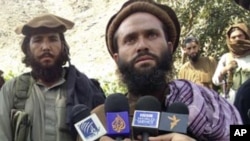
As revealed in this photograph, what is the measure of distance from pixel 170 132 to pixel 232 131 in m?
0.35

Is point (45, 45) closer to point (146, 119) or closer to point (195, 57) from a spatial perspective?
point (146, 119)

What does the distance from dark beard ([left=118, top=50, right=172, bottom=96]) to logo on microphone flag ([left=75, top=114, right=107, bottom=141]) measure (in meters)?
0.38

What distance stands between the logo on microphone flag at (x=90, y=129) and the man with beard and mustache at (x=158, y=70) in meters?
0.28

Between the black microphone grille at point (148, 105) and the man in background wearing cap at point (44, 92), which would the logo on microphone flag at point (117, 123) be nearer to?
the black microphone grille at point (148, 105)

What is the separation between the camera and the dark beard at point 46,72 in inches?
149

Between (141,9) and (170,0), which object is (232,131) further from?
(170,0)

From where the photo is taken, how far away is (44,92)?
3.68 m

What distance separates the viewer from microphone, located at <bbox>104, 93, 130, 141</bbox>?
197cm

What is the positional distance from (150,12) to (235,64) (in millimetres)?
2905

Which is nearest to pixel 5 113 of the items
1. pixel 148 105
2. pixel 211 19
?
pixel 148 105

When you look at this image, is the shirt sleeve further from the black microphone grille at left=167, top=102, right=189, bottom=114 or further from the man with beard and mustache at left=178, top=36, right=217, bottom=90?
the man with beard and mustache at left=178, top=36, right=217, bottom=90

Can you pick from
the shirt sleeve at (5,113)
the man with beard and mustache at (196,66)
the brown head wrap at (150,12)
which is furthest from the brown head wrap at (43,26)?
the man with beard and mustache at (196,66)

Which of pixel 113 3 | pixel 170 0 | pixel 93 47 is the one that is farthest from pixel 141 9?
pixel 113 3

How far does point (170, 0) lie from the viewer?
9.46 meters
